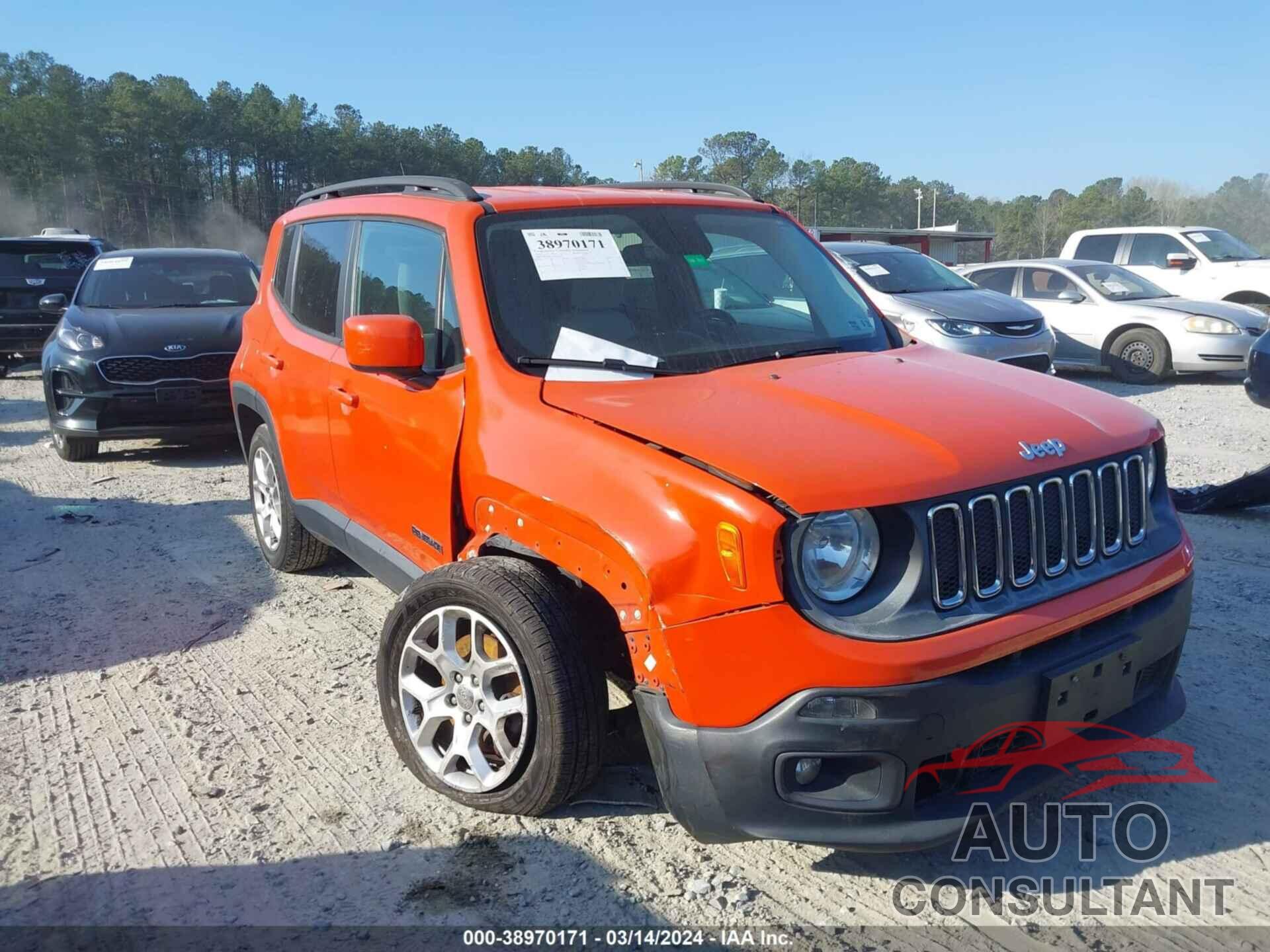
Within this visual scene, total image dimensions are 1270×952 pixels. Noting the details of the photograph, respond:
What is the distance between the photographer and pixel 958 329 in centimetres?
981

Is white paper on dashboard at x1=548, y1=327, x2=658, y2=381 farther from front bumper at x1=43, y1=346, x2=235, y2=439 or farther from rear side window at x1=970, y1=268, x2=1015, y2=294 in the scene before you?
rear side window at x1=970, y1=268, x2=1015, y2=294

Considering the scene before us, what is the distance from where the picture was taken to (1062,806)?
10.0 feet

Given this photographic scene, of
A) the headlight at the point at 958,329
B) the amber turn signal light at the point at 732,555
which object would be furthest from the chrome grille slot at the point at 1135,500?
the headlight at the point at 958,329

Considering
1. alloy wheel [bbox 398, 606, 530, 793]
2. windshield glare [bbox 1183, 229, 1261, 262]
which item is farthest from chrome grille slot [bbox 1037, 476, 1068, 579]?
windshield glare [bbox 1183, 229, 1261, 262]

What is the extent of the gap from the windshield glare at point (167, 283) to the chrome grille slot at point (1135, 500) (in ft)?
26.6

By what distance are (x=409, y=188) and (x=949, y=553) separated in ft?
8.92

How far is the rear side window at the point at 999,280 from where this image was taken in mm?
12898

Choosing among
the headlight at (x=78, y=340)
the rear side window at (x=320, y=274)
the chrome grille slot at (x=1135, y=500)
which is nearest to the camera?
the chrome grille slot at (x=1135, y=500)

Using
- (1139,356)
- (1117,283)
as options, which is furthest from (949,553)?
(1117,283)

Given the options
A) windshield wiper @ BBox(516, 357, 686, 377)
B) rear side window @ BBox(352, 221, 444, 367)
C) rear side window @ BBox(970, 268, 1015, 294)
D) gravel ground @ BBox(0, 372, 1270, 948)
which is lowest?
gravel ground @ BBox(0, 372, 1270, 948)

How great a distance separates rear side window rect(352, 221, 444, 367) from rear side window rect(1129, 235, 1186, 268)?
13573mm

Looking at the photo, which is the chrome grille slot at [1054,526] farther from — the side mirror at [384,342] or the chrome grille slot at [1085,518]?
the side mirror at [384,342]

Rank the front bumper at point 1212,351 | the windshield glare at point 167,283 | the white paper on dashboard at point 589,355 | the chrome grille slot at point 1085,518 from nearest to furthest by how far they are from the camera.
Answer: the chrome grille slot at point 1085,518 → the white paper on dashboard at point 589,355 → the windshield glare at point 167,283 → the front bumper at point 1212,351

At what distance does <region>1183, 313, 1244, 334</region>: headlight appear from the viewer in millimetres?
11188
